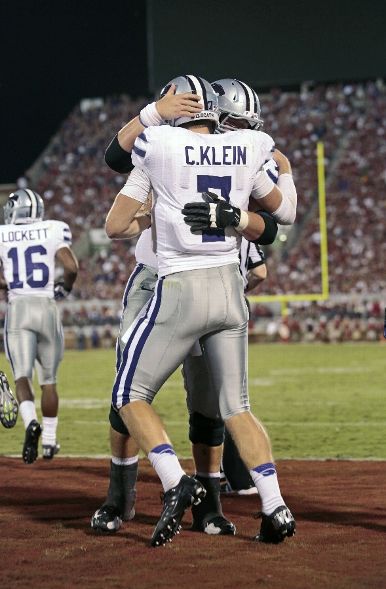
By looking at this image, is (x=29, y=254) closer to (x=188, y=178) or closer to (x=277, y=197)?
(x=277, y=197)

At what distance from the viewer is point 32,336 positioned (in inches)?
311

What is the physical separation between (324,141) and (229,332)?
94.0ft

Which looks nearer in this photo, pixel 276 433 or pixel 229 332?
pixel 229 332

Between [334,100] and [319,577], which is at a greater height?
[334,100]

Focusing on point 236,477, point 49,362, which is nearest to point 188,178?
point 236,477

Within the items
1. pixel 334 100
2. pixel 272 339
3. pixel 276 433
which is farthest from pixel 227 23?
pixel 276 433

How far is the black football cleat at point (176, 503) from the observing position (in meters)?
4.02

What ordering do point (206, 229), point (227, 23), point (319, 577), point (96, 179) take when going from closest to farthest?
point (319, 577) → point (206, 229) → point (227, 23) → point (96, 179)

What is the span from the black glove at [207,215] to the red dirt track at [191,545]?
49.6 inches

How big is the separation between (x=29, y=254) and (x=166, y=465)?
13.3 feet

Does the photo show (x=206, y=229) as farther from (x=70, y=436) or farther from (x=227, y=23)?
(x=227, y=23)

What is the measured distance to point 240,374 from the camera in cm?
432

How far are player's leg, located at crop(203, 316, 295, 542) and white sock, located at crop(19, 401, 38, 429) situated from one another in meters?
3.45

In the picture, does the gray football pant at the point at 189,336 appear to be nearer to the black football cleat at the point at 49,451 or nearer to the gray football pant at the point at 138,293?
the gray football pant at the point at 138,293
